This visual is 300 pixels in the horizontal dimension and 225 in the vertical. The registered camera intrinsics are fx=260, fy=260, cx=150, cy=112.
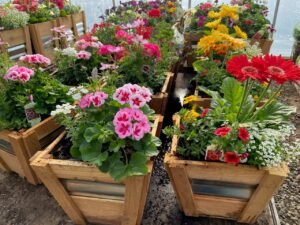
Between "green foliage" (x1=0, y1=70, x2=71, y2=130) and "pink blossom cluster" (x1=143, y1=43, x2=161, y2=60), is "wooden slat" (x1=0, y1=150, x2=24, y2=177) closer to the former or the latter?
"green foliage" (x1=0, y1=70, x2=71, y2=130)

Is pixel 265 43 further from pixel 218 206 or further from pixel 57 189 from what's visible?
pixel 57 189

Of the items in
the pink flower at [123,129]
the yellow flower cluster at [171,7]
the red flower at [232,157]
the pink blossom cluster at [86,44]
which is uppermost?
the yellow flower cluster at [171,7]

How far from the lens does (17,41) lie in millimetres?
3004

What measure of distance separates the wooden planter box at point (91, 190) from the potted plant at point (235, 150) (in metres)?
0.20

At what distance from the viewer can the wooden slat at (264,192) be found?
114cm

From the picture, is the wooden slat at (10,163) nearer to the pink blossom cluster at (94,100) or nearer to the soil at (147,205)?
the soil at (147,205)

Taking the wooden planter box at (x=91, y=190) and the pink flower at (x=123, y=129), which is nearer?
the pink flower at (x=123, y=129)

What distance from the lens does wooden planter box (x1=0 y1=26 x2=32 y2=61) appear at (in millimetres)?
2868

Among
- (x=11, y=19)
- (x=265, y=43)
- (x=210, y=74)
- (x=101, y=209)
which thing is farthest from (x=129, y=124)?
(x=11, y=19)

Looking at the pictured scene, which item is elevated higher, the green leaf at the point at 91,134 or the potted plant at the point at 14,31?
the potted plant at the point at 14,31

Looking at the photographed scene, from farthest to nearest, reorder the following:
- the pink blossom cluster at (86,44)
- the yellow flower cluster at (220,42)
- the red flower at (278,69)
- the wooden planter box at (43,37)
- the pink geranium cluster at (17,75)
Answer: the wooden planter box at (43,37)
the pink blossom cluster at (86,44)
the yellow flower cluster at (220,42)
the pink geranium cluster at (17,75)
the red flower at (278,69)

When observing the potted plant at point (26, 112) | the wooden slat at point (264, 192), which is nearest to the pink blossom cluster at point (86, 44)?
the potted plant at point (26, 112)

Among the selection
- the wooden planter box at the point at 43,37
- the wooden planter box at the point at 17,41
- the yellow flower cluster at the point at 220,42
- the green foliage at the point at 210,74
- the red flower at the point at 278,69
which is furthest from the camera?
the wooden planter box at the point at 43,37

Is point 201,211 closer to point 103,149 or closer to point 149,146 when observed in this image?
point 149,146
